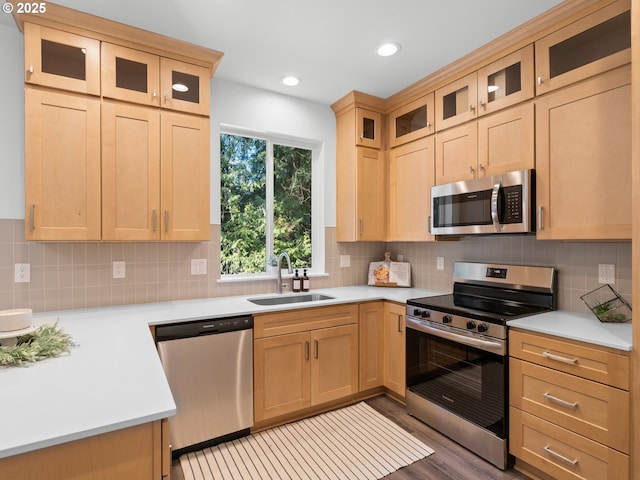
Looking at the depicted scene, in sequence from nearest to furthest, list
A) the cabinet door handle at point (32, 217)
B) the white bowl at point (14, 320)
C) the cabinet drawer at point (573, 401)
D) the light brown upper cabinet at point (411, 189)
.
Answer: the white bowl at point (14, 320), the cabinet drawer at point (573, 401), the cabinet door handle at point (32, 217), the light brown upper cabinet at point (411, 189)

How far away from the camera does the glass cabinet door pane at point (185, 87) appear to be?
2.39 meters

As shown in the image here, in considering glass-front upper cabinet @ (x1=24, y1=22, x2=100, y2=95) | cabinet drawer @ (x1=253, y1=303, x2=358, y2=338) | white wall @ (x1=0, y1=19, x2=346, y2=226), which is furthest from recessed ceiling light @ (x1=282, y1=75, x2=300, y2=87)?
cabinet drawer @ (x1=253, y1=303, x2=358, y2=338)

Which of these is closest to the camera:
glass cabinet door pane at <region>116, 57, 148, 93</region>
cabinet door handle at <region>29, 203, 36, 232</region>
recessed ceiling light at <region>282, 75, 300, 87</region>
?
cabinet door handle at <region>29, 203, 36, 232</region>

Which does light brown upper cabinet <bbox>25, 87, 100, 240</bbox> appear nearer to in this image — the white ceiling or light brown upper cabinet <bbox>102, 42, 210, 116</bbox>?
light brown upper cabinet <bbox>102, 42, 210, 116</bbox>

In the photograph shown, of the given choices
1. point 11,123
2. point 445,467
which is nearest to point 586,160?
point 445,467

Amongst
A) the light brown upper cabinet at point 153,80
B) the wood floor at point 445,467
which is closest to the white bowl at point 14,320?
the wood floor at point 445,467

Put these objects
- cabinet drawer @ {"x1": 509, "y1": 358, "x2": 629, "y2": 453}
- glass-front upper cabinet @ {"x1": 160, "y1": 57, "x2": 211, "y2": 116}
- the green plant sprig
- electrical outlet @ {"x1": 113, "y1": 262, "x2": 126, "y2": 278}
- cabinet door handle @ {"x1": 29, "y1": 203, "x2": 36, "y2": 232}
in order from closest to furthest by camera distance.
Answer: the green plant sprig < cabinet drawer @ {"x1": 509, "y1": 358, "x2": 629, "y2": 453} < cabinet door handle @ {"x1": 29, "y1": 203, "x2": 36, "y2": 232} < glass-front upper cabinet @ {"x1": 160, "y1": 57, "x2": 211, "y2": 116} < electrical outlet @ {"x1": 113, "y1": 262, "x2": 126, "y2": 278}

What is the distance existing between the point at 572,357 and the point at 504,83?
1.77 metres

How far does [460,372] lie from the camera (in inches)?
89.3

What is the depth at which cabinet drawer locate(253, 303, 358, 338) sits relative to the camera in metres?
2.41

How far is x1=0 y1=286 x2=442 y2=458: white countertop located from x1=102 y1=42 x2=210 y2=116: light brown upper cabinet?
1433mm

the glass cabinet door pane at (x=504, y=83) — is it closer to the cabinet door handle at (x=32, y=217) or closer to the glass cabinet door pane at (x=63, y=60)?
the glass cabinet door pane at (x=63, y=60)

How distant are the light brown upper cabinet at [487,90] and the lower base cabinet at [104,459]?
103 inches

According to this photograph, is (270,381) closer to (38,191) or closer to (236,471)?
(236,471)
